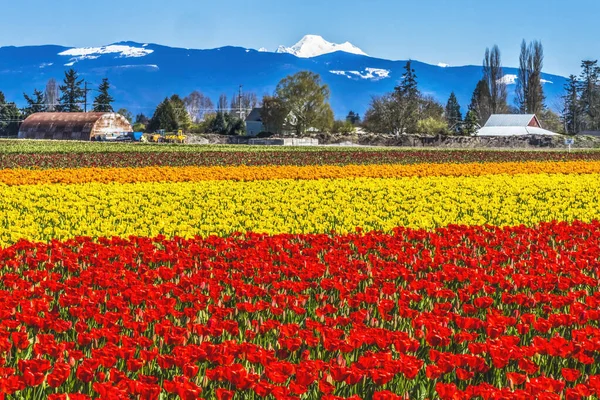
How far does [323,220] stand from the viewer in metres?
11.2

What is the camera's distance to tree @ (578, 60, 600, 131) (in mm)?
105188

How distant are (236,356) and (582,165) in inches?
965

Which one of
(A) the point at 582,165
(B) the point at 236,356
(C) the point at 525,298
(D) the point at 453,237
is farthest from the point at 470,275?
(A) the point at 582,165

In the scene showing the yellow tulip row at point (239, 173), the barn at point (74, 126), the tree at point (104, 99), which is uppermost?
the tree at point (104, 99)

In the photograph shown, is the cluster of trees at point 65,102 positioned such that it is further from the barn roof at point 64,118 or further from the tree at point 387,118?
the tree at point 387,118

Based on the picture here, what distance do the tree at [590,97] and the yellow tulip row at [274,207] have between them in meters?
94.0

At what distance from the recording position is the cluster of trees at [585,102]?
105 metres

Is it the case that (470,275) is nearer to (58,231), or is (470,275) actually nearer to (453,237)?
(453,237)

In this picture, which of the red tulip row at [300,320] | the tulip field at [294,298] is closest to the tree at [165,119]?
the tulip field at [294,298]

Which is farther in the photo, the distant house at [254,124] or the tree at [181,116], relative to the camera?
the distant house at [254,124]

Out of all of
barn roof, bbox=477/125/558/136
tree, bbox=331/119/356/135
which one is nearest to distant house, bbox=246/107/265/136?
tree, bbox=331/119/356/135

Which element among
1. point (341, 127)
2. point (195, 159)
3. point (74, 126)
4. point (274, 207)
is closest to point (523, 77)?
point (341, 127)

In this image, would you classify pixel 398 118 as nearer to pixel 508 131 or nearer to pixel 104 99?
pixel 508 131

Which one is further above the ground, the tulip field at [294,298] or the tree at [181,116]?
the tree at [181,116]
